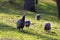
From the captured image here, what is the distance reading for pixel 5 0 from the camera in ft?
76.5

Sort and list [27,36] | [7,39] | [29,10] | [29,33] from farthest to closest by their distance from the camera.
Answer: [29,10]
[29,33]
[27,36]
[7,39]

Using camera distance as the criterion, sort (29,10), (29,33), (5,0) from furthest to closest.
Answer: (5,0), (29,10), (29,33)

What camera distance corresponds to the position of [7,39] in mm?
8477

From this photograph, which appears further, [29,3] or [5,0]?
[5,0]

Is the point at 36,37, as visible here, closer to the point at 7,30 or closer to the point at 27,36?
the point at 27,36

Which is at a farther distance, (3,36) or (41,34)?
(41,34)

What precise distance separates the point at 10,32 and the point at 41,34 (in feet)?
4.22

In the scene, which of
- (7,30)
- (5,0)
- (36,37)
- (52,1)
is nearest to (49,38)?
(36,37)

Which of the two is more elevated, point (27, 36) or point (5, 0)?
point (5, 0)

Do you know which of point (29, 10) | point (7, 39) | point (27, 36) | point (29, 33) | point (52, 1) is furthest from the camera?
point (52, 1)

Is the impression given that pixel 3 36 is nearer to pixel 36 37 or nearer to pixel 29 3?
pixel 36 37

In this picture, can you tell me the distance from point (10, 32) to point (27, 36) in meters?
0.87

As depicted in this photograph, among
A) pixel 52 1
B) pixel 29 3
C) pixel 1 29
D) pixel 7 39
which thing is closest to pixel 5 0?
pixel 29 3

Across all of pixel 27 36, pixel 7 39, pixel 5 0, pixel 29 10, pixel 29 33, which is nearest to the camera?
pixel 7 39
